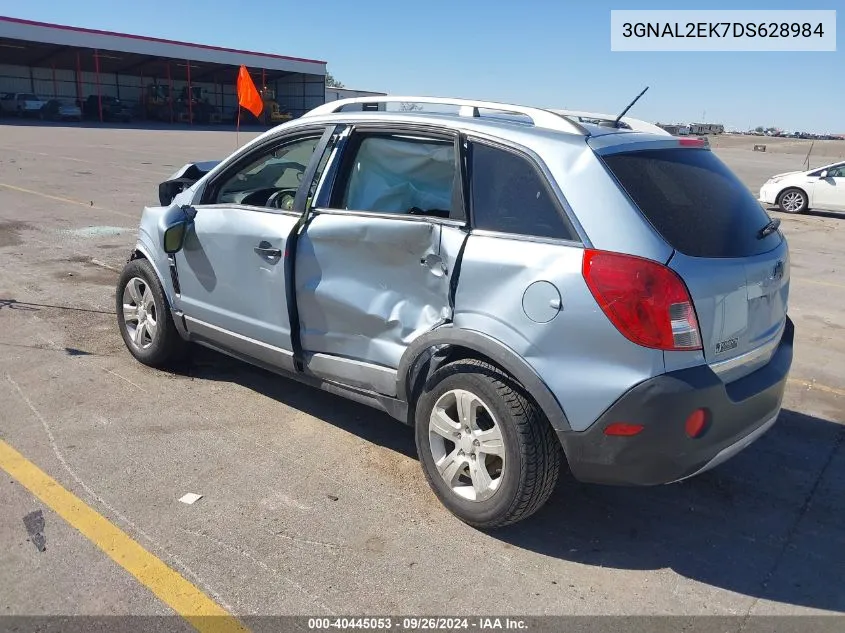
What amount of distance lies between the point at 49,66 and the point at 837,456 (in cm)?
5792

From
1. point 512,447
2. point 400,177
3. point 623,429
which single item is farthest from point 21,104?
point 623,429

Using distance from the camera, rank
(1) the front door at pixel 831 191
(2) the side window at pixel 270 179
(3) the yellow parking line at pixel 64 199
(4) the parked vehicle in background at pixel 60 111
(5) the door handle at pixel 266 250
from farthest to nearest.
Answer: (4) the parked vehicle in background at pixel 60 111 < (1) the front door at pixel 831 191 < (3) the yellow parking line at pixel 64 199 < (2) the side window at pixel 270 179 < (5) the door handle at pixel 266 250

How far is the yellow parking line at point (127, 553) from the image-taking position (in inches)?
104

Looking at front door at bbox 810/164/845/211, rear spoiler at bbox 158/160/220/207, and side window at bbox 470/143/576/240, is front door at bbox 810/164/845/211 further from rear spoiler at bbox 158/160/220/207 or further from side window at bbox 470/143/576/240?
side window at bbox 470/143/576/240

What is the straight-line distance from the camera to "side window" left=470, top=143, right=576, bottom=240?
9.90ft

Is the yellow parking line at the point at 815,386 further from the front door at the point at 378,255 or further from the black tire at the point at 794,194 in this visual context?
the black tire at the point at 794,194

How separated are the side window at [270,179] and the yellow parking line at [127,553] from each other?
6.10ft

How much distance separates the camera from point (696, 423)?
2811 mm

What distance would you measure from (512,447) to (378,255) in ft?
3.76

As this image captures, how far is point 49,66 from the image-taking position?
50.8 metres

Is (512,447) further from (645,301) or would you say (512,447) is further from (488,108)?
(488,108)

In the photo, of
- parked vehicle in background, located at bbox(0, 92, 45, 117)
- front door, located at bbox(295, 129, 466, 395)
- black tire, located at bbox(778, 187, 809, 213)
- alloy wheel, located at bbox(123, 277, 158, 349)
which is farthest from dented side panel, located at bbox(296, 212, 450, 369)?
parked vehicle in background, located at bbox(0, 92, 45, 117)

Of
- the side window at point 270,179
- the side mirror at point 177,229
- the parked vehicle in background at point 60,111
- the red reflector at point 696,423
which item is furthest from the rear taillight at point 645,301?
the parked vehicle in background at point 60,111

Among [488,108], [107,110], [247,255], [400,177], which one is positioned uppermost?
[107,110]
